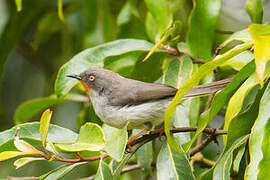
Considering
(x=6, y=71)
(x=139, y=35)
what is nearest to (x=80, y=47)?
(x=139, y=35)

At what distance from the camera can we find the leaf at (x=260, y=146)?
190cm

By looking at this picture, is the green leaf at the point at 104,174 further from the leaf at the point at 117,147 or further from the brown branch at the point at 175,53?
the brown branch at the point at 175,53

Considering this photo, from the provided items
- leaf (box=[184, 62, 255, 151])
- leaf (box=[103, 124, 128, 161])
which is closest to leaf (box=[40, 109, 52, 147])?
leaf (box=[103, 124, 128, 161])

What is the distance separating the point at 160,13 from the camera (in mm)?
3699

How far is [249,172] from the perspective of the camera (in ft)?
6.55

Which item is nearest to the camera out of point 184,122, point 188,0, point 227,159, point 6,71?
point 227,159

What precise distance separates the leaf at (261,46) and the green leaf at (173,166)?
2.99 ft

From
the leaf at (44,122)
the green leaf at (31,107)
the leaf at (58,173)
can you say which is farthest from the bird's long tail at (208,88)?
the green leaf at (31,107)

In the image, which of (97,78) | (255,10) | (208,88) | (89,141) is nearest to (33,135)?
(89,141)

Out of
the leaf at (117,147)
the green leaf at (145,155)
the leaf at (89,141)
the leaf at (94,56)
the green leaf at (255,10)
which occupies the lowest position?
the green leaf at (145,155)

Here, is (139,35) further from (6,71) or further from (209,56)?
(6,71)

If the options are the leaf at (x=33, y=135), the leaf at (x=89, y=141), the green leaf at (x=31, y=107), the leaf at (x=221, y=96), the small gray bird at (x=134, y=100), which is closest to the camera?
the leaf at (x=89, y=141)

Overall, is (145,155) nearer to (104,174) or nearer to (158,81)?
(158,81)

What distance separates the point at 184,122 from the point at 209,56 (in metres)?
0.69
